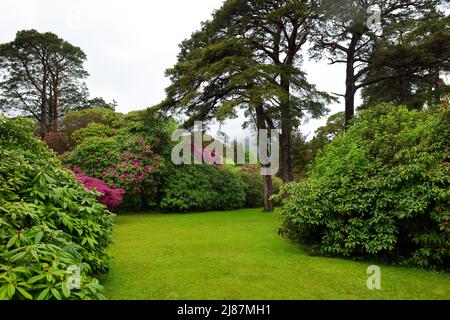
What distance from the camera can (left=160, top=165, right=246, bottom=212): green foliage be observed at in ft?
43.8

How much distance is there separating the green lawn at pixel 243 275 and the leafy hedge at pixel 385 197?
13.1 inches

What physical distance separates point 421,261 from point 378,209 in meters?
0.88

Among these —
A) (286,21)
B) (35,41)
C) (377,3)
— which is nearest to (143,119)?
(286,21)

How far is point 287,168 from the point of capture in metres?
13.1

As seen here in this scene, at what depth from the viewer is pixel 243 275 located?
429 centimetres

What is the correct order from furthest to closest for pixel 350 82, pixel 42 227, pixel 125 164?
pixel 350 82, pixel 125 164, pixel 42 227

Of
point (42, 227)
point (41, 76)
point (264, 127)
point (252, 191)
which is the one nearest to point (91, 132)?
point (252, 191)

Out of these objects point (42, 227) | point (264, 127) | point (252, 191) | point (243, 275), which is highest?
point (264, 127)

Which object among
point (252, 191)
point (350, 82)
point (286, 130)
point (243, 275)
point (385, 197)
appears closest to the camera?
point (243, 275)

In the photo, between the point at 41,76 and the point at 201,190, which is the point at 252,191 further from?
the point at 41,76

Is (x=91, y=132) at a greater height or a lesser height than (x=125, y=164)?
greater

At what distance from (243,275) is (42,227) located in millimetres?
2433
